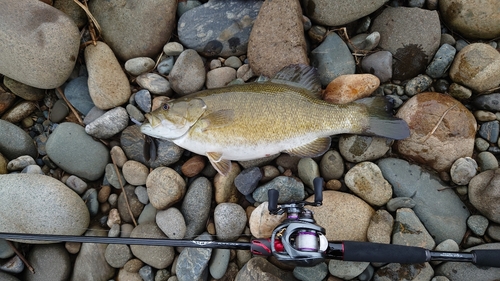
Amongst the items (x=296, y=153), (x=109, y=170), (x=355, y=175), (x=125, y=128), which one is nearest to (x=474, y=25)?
(x=355, y=175)

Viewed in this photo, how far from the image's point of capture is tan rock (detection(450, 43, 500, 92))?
331 cm

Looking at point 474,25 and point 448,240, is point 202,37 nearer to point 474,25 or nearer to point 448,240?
point 474,25

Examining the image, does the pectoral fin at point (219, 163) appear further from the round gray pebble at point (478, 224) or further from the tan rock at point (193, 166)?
the round gray pebble at point (478, 224)

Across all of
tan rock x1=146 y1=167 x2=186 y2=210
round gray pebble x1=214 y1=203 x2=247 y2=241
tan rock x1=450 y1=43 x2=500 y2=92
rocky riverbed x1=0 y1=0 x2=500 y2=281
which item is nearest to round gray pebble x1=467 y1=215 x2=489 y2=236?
rocky riverbed x1=0 y1=0 x2=500 y2=281

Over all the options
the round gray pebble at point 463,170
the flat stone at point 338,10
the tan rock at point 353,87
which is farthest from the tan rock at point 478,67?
the flat stone at point 338,10

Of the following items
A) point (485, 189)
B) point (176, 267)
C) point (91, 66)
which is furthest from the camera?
point (91, 66)

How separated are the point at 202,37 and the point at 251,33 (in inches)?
22.3

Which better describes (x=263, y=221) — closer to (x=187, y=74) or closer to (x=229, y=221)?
(x=229, y=221)

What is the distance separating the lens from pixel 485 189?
3.15 meters

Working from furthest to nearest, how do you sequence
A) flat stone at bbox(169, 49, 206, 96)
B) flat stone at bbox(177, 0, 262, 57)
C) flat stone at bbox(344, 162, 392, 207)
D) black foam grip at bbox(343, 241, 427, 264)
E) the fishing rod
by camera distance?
flat stone at bbox(177, 0, 262, 57), flat stone at bbox(169, 49, 206, 96), flat stone at bbox(344, 162, 392, 207), black foam grip at bbox(343, 241, 427, 264), the fishing rod

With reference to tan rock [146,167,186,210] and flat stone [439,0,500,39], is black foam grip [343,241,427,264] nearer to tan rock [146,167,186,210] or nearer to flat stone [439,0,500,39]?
tan rock [146,167,186,210]

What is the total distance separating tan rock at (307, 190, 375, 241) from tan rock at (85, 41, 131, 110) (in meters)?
2.46

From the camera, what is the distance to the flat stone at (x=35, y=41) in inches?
133

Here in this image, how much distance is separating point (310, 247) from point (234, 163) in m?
1.34
